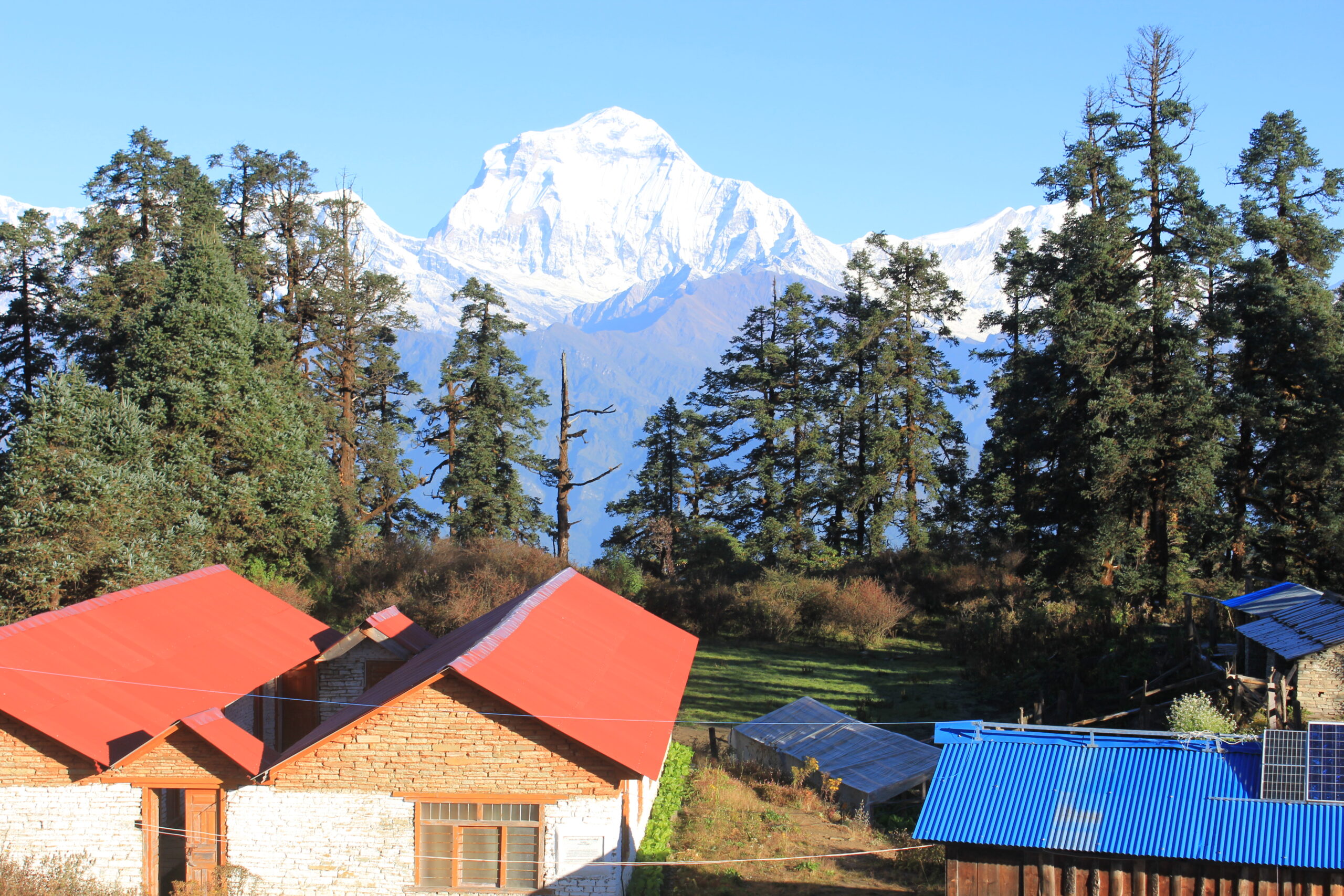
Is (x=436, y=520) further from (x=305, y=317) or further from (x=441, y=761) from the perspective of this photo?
(x=441, y=761)

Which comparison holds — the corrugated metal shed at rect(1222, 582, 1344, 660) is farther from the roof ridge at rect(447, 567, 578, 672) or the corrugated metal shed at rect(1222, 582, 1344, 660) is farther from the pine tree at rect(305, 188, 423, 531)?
the pine tree at rect(305, 188, 423, 531)

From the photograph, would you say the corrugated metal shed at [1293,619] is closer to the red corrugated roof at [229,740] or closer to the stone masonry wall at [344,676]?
the red corrugated roof at [229,740]

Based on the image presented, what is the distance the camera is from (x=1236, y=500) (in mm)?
29859

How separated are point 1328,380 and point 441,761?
2461 centimetres

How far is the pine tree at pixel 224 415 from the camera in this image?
34469mm

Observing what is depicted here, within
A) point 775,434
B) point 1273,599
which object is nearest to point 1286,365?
point 1273,599

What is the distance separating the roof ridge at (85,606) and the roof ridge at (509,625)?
27.8 feet

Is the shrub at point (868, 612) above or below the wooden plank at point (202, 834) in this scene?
above

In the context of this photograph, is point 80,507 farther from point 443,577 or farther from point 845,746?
point 845,746

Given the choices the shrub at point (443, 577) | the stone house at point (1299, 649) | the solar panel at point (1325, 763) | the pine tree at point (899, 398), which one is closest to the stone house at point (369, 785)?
the solar panel at point (1325, 763)

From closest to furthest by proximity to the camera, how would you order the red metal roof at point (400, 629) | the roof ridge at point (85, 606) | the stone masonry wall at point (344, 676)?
1. the roof ridge at point (85, 606)
2. the red metal roof at point (400, 629)
3. the stone masonry wall at point (344, 676)

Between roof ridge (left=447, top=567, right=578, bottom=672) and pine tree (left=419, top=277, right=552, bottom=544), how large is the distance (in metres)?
20.1

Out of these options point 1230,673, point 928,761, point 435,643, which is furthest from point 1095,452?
point 435,643

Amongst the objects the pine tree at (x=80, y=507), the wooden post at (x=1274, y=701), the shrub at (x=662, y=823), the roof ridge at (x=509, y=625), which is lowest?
the shrub at (x=662, y=823)
